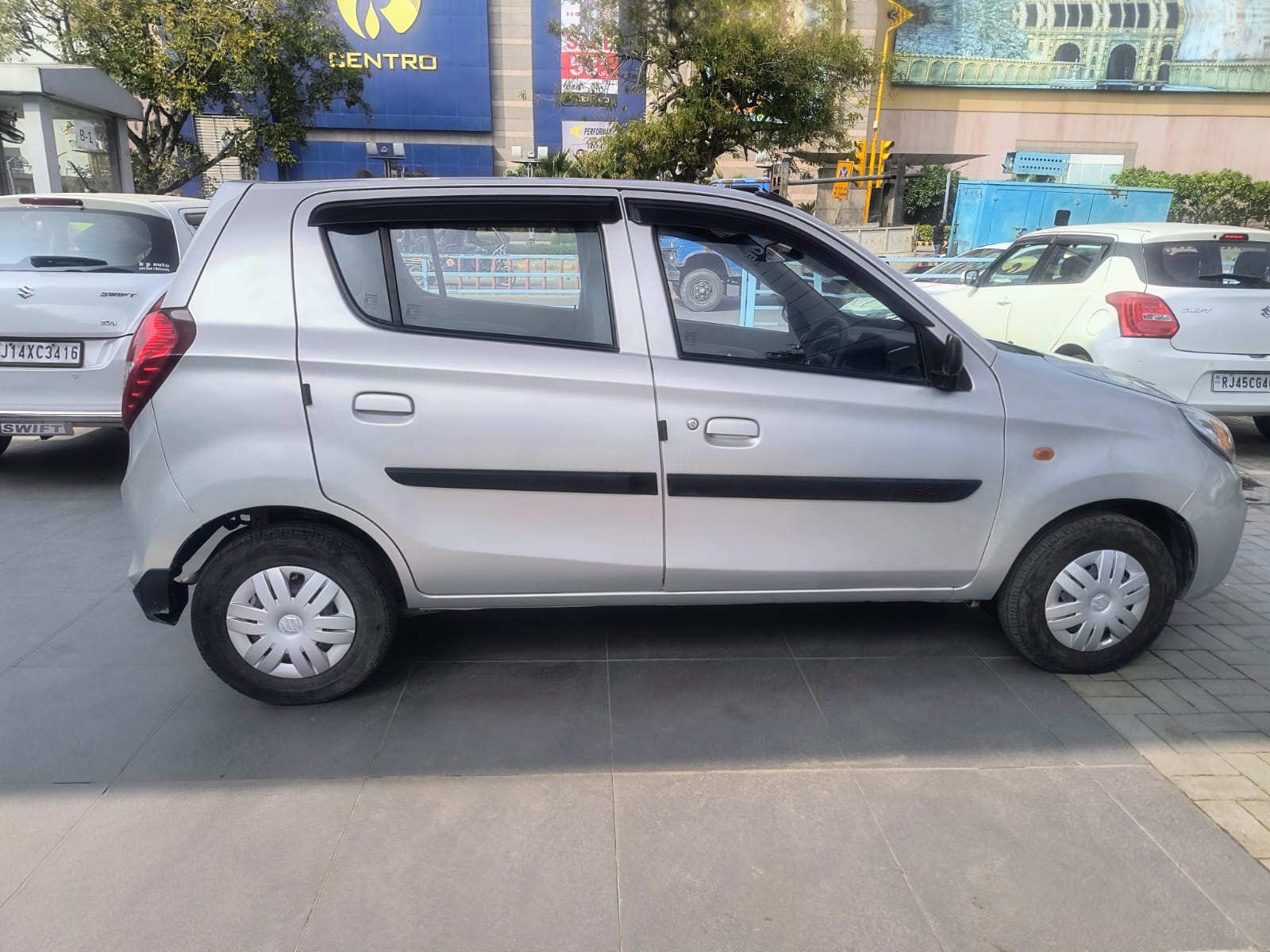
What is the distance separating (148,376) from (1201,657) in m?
4.18

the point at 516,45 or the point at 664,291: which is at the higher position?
the point at 516,45

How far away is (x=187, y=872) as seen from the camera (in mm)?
2430

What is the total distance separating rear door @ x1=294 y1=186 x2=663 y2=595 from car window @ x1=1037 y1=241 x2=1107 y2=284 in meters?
5.04

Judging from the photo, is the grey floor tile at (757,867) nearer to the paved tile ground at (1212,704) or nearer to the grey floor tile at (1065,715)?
the grey floor tile at (1065,715)

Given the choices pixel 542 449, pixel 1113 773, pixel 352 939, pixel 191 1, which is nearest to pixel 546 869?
pixel 352 939

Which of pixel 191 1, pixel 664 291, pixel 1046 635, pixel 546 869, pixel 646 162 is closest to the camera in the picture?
pixel 546 869

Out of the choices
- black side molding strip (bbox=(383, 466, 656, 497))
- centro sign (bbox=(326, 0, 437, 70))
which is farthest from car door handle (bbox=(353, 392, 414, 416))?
centro sign (bbox=(326, 0, 437, 70))

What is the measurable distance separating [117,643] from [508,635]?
1639mm

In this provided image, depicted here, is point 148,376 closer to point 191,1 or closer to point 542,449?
point 542,449

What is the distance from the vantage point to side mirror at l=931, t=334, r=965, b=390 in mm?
3076

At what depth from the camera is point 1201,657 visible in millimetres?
3699

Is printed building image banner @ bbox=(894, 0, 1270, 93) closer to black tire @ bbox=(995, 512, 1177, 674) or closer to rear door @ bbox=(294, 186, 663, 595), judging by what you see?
black tire @ bbox=(995, 512, 1177, 674)

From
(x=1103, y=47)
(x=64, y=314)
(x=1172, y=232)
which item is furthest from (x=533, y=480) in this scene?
(x=1103, y=47)

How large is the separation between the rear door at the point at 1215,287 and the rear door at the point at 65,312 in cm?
671
